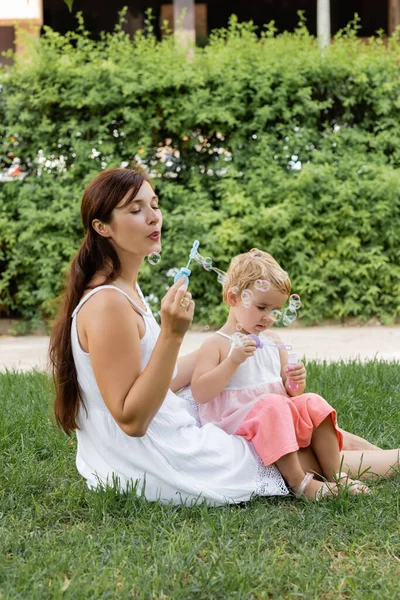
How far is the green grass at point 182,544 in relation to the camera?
2.22m

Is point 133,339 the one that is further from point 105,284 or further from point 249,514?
point 249,514

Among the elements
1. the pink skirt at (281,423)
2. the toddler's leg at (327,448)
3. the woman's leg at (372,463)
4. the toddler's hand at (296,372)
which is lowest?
the woman's leg at (372,463)

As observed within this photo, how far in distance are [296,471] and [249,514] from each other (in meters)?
0.24

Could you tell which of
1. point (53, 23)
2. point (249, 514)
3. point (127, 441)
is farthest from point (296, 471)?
point (53, 23)

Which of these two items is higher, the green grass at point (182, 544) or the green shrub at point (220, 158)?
the green shrub at point (220, 158)

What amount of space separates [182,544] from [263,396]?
65cm

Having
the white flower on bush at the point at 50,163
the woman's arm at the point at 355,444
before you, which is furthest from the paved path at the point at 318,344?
the woman's arm at the point at 355,444

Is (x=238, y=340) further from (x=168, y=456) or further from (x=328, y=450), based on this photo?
(x=328, y=450)

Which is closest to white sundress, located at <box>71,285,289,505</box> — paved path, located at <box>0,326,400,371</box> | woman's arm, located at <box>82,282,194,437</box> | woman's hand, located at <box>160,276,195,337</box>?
woman's arm, located at <box>82,282,194,437</box>

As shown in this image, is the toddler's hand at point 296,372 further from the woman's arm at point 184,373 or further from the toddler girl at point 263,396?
the woman's arm at point 184,373

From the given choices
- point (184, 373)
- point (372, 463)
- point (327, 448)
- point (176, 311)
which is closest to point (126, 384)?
point (176, 311)

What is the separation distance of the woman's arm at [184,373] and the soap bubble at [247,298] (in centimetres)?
37

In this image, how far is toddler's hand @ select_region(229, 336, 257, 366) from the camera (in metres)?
2.77

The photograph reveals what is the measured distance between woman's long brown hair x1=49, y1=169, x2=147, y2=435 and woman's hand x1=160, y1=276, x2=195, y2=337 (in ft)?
0.99
